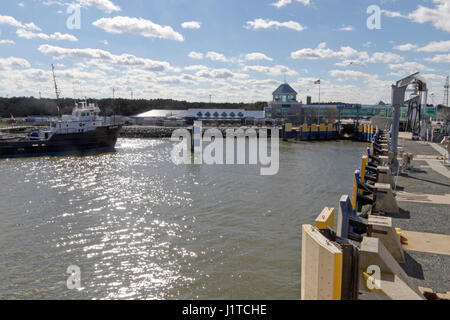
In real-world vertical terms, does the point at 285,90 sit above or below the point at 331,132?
above

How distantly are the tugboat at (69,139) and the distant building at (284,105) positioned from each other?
47307mm

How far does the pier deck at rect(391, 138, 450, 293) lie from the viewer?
7.20 m

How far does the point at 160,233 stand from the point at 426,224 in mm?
9828

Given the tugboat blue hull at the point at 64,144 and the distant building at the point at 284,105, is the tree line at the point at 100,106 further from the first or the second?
the tugboat blue hull at the point at 64,144

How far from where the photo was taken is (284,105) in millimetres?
87312

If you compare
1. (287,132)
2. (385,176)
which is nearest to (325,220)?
(385,176)

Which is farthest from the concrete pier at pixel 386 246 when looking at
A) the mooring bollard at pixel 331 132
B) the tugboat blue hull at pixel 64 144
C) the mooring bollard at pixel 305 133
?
the mooring bollard at pixel 331 132

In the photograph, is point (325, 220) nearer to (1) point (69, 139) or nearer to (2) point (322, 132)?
(1) point (69, 139)

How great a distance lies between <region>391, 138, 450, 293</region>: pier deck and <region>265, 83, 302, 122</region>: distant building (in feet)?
226

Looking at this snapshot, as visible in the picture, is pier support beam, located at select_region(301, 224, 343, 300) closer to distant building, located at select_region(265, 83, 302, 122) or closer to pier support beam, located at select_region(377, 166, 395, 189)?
pier support beam, located at select_region(377, 166, 395, 189)

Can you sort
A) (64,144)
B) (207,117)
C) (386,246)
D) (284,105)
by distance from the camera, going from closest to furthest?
(386,246) < (64,144) < (284,105) < (207,117)

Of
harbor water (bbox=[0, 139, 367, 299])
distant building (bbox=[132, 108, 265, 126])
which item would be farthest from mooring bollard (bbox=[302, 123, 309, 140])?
harbor water (bbox=[0, 139, 367, 299])

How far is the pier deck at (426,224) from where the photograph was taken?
720 cm

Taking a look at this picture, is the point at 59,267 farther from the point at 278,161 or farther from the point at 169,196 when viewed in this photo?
the point at 278,161
